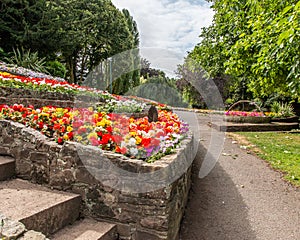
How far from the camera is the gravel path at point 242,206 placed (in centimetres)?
265

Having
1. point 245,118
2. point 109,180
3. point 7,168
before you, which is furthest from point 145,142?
point 245,118

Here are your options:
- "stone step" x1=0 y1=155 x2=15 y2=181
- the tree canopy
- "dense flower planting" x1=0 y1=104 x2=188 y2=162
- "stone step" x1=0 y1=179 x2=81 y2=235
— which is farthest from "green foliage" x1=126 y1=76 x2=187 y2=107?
"stone step" x1=0 y1=179 x2=81 y2=235

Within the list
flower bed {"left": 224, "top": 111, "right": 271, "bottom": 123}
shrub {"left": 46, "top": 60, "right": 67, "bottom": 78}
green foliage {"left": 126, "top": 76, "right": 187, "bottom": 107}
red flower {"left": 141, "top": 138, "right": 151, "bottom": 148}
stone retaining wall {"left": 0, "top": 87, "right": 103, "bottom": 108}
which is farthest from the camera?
shrub {"left": 46, "top": 60, "right": 67, "bottom": 78}

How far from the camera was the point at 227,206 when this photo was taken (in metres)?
3.17

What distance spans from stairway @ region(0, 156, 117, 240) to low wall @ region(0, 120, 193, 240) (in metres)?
0.10

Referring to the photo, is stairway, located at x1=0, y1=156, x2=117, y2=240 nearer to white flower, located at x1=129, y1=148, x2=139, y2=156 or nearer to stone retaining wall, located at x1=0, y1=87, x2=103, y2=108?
white flower, located at x1=129, y1=148, x2=139, y2=156

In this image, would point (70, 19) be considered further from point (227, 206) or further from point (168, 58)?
point (227, 206)

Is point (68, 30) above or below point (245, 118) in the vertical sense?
above

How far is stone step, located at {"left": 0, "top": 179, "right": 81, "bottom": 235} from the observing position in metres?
1.80

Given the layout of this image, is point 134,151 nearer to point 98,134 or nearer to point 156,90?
point 98,134

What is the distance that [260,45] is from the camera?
531cm

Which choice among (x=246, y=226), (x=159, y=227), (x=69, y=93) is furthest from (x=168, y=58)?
(x=159, y=227)

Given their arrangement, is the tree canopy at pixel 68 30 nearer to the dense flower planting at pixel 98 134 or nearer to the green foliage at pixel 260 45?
the green foliage at pixel 260 45

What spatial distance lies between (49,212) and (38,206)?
10cm
